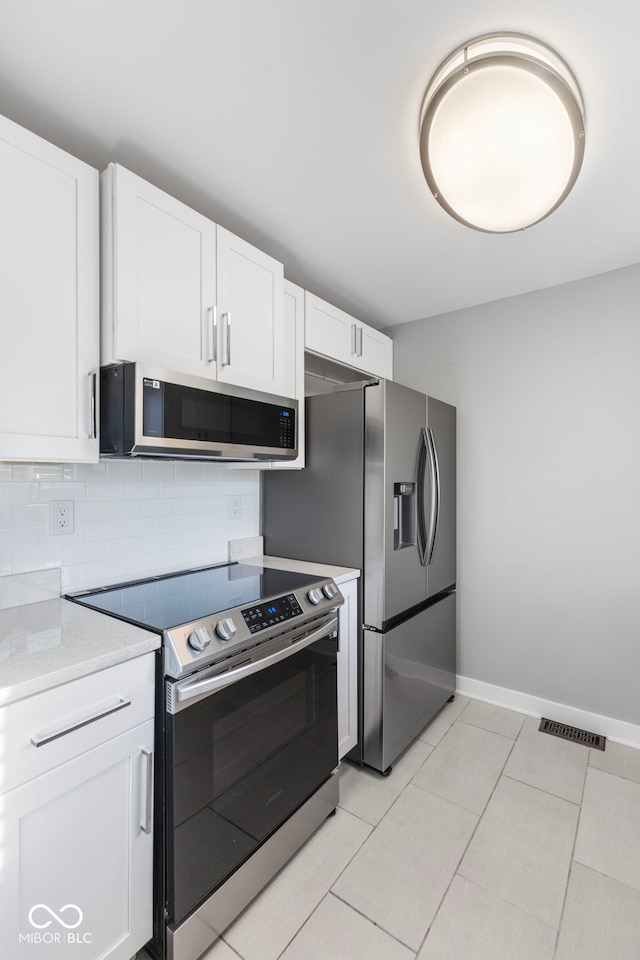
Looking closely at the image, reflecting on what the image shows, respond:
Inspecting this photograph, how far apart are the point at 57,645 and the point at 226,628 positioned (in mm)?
452

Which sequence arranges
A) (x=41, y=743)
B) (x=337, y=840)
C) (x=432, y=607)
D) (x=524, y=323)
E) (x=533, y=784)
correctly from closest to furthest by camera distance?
1. (x=41, y=743)
2. (x=337, y=840)
3. (x=533, y=784)
4. (x=432, y=607)
5. (x=524, y=323)

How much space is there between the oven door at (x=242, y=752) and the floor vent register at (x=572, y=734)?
4.53 ft

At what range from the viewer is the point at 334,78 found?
1306 millimetres

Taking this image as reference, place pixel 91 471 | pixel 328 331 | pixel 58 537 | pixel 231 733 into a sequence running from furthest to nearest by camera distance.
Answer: pixel 328 331, pixel 91 471, pixel 58 537, pixel 231 733

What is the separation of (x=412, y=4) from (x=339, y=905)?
100 inches

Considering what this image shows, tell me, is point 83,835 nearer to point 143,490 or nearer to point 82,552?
A: point 82,552

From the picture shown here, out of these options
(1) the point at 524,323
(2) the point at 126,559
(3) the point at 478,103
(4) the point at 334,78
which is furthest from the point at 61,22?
(1) the point at 524,323

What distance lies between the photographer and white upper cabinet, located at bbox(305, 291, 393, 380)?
96.2 inches

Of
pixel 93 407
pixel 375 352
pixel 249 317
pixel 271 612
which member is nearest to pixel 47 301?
pixel 93 407

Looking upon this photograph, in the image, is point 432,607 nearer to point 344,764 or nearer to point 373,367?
point 344,764

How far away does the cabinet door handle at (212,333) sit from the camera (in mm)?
1762

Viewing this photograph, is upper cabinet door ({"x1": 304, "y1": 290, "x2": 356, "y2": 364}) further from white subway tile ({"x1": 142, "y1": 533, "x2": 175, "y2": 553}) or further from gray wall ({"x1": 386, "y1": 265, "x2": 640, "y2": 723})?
white subway tile ({"x1": 142, "y1": 533, "x2": 175, "y2": 553})

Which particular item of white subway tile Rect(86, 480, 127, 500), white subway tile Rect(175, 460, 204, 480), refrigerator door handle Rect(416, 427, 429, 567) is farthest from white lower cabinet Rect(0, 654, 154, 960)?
refrigerator door handle Rect(416, 427, 429, 567)

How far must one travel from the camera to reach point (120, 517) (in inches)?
74.9
